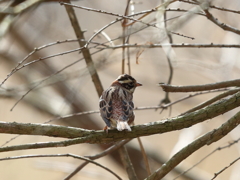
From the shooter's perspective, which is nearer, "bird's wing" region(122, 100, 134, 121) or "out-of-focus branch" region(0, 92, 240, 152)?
"out-of-focus branch" region(0, 92, 240, 152)

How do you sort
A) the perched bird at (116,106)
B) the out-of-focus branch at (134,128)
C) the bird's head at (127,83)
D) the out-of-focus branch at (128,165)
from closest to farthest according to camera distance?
1. the out-of-focus branch at (134,128)
2. the perched bird at (116,106)
3. the out-of-focus branch at (128,165)
4. the bird's head at (127,83)

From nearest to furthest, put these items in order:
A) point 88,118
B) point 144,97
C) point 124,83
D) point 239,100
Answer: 1. point 239,100
2. point 124,83
3. point 88,118
4. point 144,97

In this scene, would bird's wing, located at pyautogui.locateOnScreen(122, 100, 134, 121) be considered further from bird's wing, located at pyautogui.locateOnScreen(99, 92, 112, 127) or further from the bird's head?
the bird's head

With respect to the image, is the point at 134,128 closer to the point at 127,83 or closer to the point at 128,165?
the point at 128,165

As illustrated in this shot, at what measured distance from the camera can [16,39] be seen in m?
7.86

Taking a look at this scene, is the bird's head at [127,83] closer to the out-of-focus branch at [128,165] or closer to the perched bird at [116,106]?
the perched bird at [116,106]

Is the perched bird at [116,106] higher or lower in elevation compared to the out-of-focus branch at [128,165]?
higher

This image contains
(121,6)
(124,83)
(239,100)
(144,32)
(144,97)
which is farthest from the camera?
(144,97)

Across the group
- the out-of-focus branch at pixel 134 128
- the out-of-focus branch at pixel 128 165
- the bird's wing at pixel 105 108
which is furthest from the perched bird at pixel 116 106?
the out-of-focus branch at pixel 134 128

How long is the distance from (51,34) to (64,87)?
4.20ft

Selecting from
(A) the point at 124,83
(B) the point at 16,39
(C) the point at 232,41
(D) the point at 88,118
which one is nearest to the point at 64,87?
(D) the point at 88,118

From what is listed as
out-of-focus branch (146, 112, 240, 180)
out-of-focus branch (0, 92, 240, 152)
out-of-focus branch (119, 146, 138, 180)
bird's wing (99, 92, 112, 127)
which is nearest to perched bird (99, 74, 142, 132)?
bird's wing (99, 92, 112, 127)

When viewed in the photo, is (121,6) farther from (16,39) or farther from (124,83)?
(124,83)

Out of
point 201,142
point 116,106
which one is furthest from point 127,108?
point 201,142
